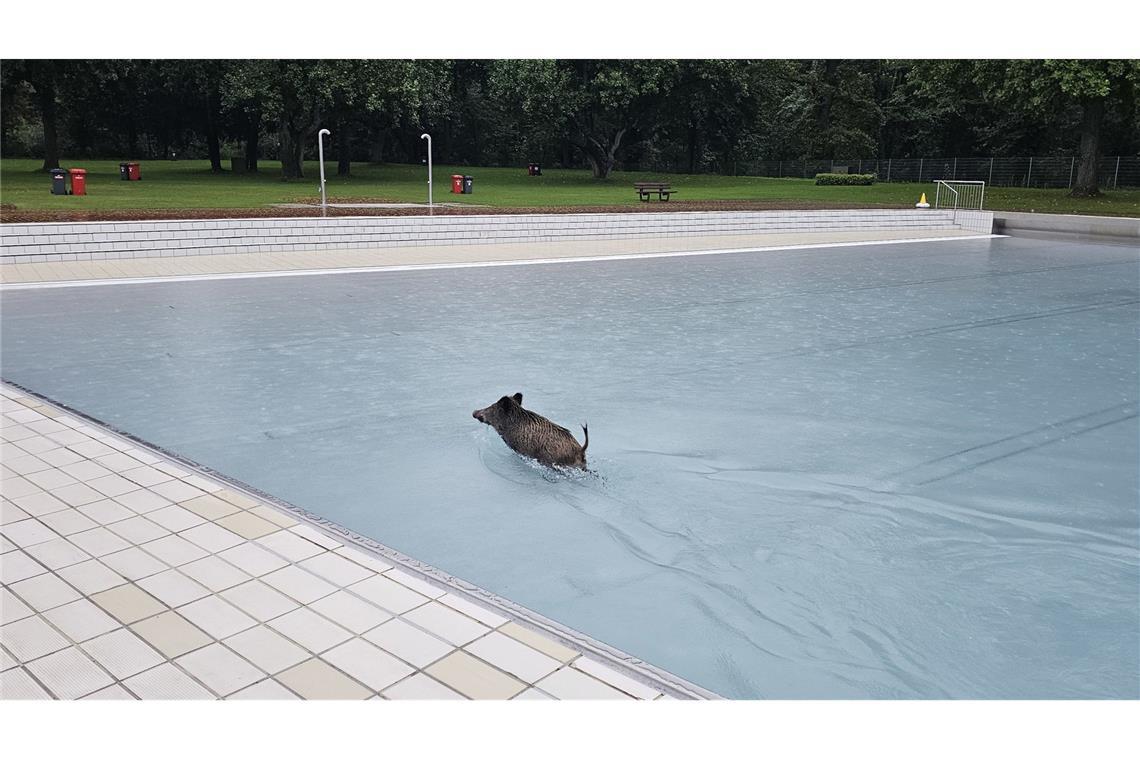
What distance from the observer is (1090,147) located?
27875 mm

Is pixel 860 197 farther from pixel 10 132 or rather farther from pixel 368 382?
pixel 10 132

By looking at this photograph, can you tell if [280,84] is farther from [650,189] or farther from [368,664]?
[368,664]

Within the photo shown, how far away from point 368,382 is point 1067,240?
18.0m

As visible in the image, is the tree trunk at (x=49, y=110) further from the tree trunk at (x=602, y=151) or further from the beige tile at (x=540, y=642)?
the beige tile at (x=540, y=642)

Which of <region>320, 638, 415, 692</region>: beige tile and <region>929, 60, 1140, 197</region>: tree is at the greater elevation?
<region>929, 60, 1140, 197</region>: tree

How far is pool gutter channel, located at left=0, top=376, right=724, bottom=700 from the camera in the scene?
267cm

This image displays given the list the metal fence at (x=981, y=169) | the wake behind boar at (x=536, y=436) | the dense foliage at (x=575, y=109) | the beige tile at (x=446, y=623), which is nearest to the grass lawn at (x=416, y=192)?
the dense foliage at (x=575, y=109)

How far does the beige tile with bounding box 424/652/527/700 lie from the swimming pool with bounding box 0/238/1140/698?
66 cm

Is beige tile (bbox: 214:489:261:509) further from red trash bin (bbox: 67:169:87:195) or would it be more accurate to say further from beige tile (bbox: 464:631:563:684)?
red trash bin (bbox: 67:169:87:195)

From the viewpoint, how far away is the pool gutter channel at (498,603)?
2668 millimetres

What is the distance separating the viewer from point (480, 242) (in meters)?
15.5

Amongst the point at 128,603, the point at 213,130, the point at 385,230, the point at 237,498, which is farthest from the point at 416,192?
the point at 128,603

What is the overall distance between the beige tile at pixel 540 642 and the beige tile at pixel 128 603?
122cm

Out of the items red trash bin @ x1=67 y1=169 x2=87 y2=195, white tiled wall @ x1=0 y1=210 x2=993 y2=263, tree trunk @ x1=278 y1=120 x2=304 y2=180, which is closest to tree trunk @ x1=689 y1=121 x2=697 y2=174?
tree trunk @ x1=278 y1=120 x2=304 y2=180
